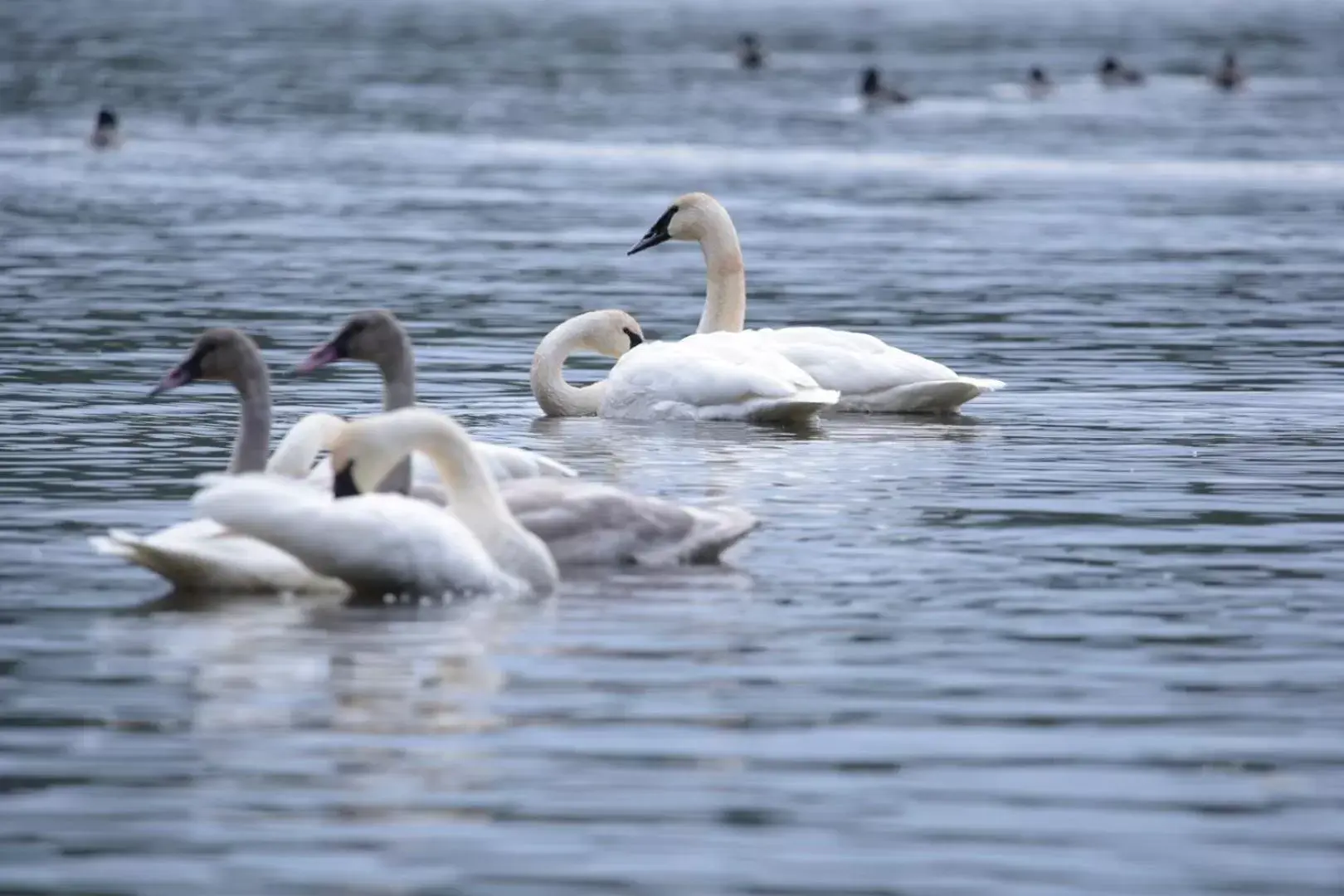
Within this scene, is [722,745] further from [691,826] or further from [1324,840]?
[1324,840]

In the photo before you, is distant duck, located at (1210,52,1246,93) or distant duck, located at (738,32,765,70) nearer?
distant duck, located at (1210,52,1246,93)

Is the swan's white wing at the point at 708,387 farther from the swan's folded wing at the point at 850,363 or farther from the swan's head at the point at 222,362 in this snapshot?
the swan's head at the point at 222,362

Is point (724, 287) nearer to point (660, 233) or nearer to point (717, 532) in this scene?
point (660, 233)

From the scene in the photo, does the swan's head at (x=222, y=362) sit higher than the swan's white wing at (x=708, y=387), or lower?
higher

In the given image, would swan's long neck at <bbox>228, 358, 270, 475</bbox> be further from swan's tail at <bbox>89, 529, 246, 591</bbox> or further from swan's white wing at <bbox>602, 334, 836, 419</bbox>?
swan's white wing at <bbox>602, 334, 836, 419</bbox>

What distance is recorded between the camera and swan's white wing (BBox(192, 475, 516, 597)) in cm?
1174

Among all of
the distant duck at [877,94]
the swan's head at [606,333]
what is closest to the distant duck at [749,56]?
the distant duck at [877,94]

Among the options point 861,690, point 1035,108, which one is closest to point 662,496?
point 861,690

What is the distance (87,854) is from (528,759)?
1476 mm

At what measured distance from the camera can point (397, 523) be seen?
1184 centimetres

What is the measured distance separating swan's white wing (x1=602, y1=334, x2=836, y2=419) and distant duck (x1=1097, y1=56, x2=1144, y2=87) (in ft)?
194

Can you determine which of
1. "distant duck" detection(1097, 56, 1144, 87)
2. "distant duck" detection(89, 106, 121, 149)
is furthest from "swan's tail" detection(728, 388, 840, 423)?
"distant duck" detection(1097, 56, 1144, 87)

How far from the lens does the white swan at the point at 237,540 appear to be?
483 inches

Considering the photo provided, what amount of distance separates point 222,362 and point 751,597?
103 inches
